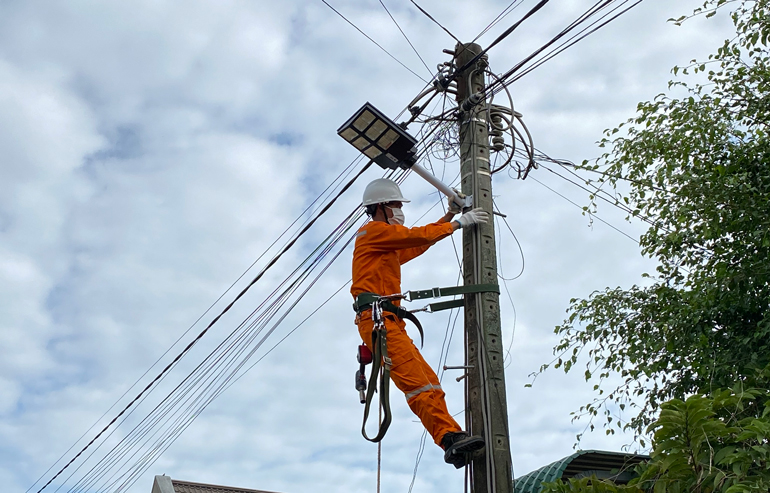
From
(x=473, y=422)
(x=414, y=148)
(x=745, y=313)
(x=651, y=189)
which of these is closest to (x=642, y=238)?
(x=651, y=189)

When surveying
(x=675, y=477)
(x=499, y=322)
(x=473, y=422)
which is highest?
(x=499, y=322)

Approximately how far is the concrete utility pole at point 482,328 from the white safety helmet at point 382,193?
0.51m

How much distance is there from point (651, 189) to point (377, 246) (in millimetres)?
4047

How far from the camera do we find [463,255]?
543 centimetres

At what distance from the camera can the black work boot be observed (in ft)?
15.1

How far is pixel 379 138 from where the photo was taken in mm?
5523

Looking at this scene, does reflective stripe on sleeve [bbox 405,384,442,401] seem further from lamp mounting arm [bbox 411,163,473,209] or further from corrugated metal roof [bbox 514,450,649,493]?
corrugated metal roof [bbox 514,450,649,493]

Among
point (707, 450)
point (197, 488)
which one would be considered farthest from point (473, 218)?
point (197, 488)

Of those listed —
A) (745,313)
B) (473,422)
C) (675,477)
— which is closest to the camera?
(675,477)

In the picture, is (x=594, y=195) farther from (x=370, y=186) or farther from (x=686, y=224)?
(x=370, y=186)

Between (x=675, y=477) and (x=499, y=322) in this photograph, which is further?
(x=499, y=322)

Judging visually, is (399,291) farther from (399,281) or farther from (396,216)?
(396,216)

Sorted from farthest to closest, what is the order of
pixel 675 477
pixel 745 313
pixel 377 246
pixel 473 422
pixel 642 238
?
pixel 642 238 < pixel 745 313 < pixel 377 246 < pixel 473 422 < pixel 675 477

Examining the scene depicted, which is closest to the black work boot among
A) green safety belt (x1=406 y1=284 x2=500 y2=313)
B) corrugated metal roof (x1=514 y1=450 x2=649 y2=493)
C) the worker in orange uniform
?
the worker in orange uniform
